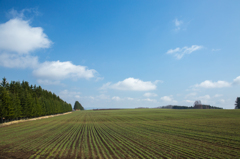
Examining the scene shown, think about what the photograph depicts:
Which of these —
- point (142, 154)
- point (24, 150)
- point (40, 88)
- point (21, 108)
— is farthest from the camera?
point (40, 88)

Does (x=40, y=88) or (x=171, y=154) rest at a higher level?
(x=40, y=88)

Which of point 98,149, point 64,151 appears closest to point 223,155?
point 98,149

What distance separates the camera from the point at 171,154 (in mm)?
13359

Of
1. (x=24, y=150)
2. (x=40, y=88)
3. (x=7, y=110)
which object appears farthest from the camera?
(x=40, y=88)

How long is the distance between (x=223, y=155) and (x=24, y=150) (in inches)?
742

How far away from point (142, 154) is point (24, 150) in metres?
12.1

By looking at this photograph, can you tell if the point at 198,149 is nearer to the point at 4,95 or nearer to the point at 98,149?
the point at 98,149

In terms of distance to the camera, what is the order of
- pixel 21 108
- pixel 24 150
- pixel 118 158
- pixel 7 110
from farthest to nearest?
1. pixel 21 108
2. pixel 7 110
3. pixel 24 150
4. pixel 118 158

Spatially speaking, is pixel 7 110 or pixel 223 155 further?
pixel 7 110

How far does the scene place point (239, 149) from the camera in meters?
14.1

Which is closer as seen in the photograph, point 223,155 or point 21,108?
point 223,155

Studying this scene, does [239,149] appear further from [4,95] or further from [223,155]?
[4,95]

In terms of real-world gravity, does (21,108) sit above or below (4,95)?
below

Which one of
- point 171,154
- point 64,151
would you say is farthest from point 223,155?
point 64,151
